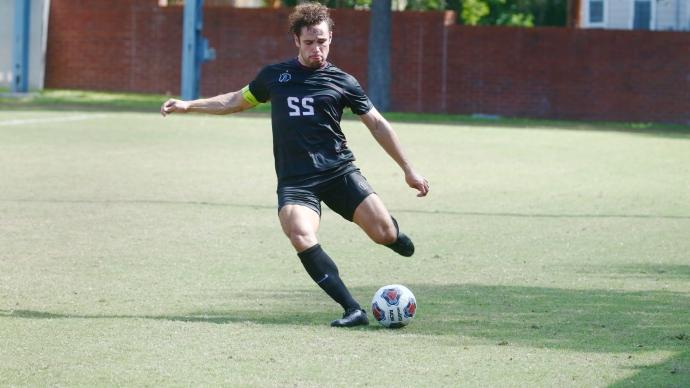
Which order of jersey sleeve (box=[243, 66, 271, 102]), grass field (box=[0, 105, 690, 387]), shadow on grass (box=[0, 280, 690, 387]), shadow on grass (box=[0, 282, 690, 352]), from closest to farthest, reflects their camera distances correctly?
grass field (box=[0, 105, 690, 387]) < shadow on grass (box=[0, 280, 690, 387]) < shadow on grass (box=[0, 282, 690, 352]) < jersey sleeve (box=[243, 66, 271, 102])

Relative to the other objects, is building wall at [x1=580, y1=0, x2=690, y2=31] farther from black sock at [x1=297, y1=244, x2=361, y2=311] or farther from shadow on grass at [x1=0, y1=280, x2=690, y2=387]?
black sock at [x1=297, y1=244, x2=361, y2=311]

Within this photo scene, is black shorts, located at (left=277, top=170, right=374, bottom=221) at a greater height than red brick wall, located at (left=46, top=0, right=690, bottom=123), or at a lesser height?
lesser

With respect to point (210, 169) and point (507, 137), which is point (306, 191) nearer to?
point (210, 169)

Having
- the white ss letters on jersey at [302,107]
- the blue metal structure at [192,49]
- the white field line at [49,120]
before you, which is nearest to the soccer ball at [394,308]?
the white ss letters on jersey at [302,107]

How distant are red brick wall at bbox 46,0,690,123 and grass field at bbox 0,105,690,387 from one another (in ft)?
55.9

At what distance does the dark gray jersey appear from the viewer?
8.85 metres

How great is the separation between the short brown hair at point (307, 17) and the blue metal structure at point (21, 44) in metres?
29.4

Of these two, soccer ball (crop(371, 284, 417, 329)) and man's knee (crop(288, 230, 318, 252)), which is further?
man's knee (crop(288, 230, 318, 252))

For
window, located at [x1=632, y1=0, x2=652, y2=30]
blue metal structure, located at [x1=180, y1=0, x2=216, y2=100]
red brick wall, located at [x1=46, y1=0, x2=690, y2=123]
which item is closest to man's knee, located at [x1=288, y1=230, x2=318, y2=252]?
blue metal structure, located at [x1=180, y1=0, x2=216, y2=100]

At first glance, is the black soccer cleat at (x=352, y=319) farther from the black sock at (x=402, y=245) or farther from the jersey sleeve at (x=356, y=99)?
the jersey sleeve at (x=356, y=99)

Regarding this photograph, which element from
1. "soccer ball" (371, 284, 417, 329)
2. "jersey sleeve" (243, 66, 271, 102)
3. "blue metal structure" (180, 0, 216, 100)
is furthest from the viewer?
"blue metal structure" (180, 0, 216, 100)

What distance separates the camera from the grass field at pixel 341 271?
7.13m

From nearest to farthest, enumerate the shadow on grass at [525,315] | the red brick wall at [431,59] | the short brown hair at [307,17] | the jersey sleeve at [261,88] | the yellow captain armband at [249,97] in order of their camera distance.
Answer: the shadow on grass at [525,315]
the short brown hair at [307,17]
the jersey sleeve at [261,88]
the yellow captain armband at [249,97]
the red brick wall at [431,59]

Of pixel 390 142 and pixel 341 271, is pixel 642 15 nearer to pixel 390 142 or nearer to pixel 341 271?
pixel 341 271
